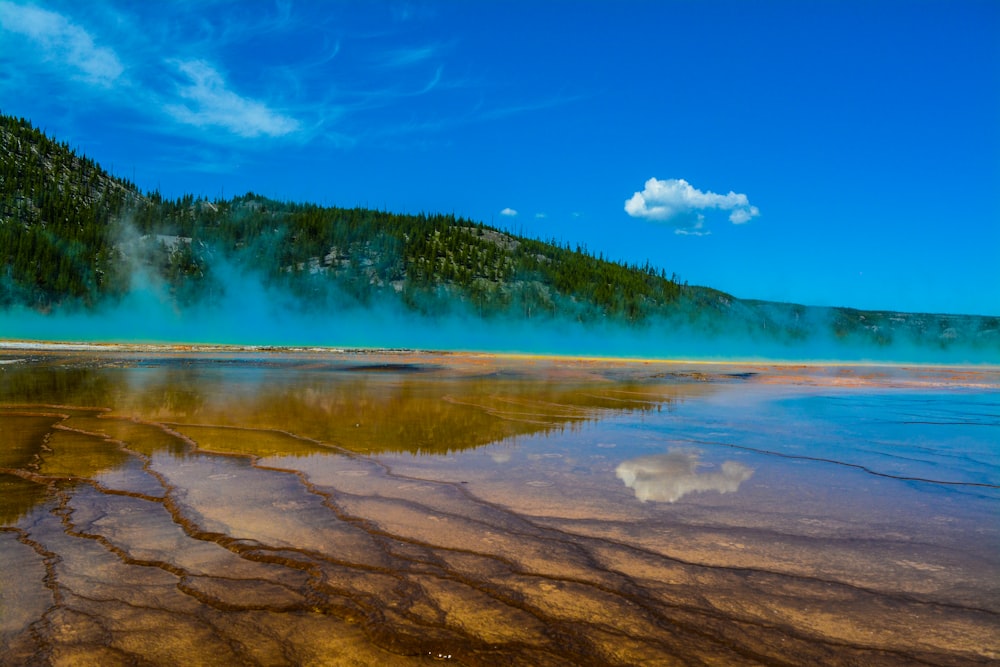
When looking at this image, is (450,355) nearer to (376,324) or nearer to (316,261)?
(376,324)

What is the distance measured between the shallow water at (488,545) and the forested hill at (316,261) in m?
115

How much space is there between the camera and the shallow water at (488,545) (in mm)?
3775

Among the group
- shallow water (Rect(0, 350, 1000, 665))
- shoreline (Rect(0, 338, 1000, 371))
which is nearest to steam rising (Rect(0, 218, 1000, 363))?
shoreline (Rect(0, 338, 1000, 371))

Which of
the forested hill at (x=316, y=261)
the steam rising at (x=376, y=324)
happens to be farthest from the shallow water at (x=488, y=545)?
the forested hill at (x=316, y=261)

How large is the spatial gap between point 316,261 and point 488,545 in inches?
5358

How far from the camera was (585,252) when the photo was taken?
165500 millimetres

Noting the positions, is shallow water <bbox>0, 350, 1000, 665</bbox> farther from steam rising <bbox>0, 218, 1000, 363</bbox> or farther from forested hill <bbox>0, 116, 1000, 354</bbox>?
forested hill <bbox>0, 116, 1000, 354</bbox>

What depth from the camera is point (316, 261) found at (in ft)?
443

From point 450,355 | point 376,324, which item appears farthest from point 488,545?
point 376,324

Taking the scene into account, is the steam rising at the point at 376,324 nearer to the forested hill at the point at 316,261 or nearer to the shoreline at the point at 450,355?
the forested hill at the point at 316,261

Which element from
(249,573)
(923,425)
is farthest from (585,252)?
(249,573)

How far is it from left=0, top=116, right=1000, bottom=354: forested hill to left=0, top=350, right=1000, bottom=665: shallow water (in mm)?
114547

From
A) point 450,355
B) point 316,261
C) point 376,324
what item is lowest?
point 450,355

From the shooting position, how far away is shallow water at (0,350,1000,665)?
3.78 meters
